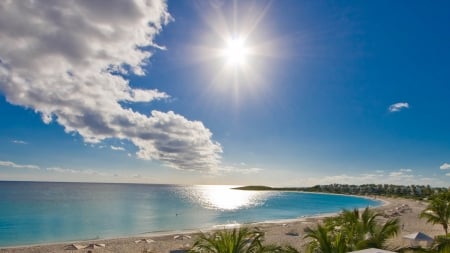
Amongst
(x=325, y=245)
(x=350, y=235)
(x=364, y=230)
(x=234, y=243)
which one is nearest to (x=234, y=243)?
(x=234, y=243)

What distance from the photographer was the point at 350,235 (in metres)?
7.54

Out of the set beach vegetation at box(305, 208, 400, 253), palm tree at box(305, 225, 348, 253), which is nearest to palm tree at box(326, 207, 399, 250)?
beach vegetation at box(305, 208, 400, 253)

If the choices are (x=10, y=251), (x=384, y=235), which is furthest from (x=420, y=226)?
(x=10, y=251)

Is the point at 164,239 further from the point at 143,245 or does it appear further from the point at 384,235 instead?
the point at 384,235

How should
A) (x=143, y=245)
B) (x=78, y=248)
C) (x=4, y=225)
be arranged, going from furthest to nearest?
(x=4, y=225)
(x=143, y=245)
(x=78, y=248)

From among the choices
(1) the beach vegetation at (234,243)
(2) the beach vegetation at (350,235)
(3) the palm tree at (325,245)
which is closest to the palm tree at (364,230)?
(2) the beach vegetation at (350,235)

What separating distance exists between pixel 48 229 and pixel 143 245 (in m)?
19.1

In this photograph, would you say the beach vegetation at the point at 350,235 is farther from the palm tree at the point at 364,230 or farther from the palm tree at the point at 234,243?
the palm tree at the point at 234,243

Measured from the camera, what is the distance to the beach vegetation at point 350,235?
630cm

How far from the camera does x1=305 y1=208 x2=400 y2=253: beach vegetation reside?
6305 mm

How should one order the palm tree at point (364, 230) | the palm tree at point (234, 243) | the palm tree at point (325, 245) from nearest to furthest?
1. the palm tree at point (234, 243)
2. the palm tree at point (325, 245)
3. the palm tree at point (364, 230)

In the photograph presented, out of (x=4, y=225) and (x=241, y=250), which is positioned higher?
(x=241, y=250)

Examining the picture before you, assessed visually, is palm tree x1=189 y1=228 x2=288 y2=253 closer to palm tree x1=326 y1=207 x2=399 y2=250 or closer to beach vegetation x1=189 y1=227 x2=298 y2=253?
beach vegetation x1=189 y1=227 x2=298 y2=253

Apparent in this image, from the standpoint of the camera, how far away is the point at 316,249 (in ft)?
21.4
